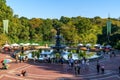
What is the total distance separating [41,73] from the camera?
112ft

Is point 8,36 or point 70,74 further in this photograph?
point 8,36

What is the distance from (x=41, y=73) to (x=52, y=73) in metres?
1.17

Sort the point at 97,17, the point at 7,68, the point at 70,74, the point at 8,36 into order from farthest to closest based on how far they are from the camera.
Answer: the point at 97,17 < the point at 8,36 < the point at 7,68 < the point at 70,74

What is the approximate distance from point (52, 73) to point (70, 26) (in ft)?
159

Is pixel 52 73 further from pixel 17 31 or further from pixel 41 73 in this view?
pixel 17 31

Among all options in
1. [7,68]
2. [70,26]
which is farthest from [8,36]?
[7,68]

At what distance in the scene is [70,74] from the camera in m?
33.9

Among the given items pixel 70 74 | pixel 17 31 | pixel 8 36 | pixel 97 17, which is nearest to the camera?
pixel 70 74

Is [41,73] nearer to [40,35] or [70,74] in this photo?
[70,74]

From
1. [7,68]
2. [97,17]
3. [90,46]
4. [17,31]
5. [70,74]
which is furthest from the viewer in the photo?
[97,17]

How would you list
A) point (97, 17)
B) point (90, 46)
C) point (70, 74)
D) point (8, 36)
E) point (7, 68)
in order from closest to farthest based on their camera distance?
point (70, 74), point (7, 68), point (90, 46), point (8, 36), point (97, 17)

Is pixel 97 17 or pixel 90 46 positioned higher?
pixel 97 17

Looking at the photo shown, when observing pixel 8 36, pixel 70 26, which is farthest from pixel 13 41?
pixel 70 26

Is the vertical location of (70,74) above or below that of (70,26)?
below
